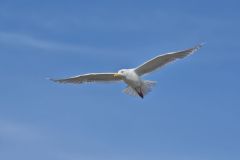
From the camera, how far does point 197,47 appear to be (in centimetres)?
3588

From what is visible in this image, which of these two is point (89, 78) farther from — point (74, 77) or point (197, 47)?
point (197, 47)

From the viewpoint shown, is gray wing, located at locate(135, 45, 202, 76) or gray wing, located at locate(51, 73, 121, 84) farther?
gray wing, located at locate(51, 73, 121, 84)

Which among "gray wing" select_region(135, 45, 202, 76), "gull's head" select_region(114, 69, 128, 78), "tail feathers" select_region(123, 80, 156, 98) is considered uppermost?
"gray wing" select_region(135, 45, 202, 76)

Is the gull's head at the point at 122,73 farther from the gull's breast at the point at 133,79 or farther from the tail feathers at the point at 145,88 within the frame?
the tail feathers at the point at 145,88

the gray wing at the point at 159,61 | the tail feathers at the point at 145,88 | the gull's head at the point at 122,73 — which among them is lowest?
the tail feathers at the point at 145,88

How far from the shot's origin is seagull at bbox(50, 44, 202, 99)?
3609cm

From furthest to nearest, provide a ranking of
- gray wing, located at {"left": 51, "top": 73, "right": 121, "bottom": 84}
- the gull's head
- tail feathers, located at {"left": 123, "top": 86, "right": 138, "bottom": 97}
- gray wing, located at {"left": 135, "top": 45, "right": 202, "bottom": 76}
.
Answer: gray wing, located at {"left": 51, "top": 73, "right": 121, "bottom": 84} < tail feathers, located at {"left": 123, "top": 86, "right": 138, "bottom": 97} < the gull's head < gray wing, located at {"left": 135, "top": 45, "right": 202, "bottom": 76}

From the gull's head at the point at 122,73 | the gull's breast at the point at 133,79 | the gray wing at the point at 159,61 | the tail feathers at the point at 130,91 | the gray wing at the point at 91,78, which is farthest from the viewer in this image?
the gray wing at the point at 91,78

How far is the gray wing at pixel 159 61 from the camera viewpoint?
119ft

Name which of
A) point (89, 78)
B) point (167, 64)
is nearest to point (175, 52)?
point (167, 64)

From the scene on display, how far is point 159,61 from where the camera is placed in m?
36.5

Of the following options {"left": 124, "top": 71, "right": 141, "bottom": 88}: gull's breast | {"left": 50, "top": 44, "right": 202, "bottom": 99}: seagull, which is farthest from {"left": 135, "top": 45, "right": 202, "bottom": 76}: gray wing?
{"left": 124, "top": 71, "right": 141, "bottom": 88}: gull's breast

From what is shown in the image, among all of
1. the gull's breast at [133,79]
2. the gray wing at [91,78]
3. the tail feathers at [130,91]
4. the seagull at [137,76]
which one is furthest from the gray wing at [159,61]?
the gray wing at [91,78]

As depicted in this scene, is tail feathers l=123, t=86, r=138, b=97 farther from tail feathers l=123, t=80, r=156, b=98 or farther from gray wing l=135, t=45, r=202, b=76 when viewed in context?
gray wing l=135, t=45, r=202, b=76
